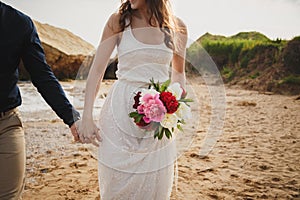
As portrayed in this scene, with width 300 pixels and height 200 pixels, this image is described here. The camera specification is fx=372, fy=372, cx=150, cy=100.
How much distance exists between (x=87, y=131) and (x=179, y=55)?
0.74 m

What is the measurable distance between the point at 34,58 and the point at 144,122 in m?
0.68

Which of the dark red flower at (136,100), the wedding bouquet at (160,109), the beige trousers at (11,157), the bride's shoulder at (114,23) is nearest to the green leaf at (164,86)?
the wedding bouquet at (160,109)

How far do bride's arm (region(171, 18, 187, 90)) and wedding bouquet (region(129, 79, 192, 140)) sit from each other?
314 millimetres

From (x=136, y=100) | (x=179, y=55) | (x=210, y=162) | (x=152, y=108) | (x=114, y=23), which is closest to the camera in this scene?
(x=152, y=108)

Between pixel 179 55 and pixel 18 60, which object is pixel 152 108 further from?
pixel 18 60

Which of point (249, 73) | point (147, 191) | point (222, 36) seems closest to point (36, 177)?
Answer: point (147, 191)

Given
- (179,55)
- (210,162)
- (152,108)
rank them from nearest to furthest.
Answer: (152,108)
(179,55)
(210,162)

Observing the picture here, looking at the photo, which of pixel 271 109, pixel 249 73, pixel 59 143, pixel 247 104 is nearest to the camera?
pixel 59 143

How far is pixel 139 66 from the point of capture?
2076 mm

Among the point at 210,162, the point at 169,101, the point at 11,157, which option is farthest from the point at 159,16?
the point at 210,162

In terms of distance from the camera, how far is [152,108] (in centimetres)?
185

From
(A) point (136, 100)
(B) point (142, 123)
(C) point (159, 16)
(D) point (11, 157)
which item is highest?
(C) point (159, 16)

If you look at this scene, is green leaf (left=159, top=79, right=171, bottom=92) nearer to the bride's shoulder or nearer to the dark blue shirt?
the bride's shoulder

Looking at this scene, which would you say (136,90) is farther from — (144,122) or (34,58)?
(34,58)
